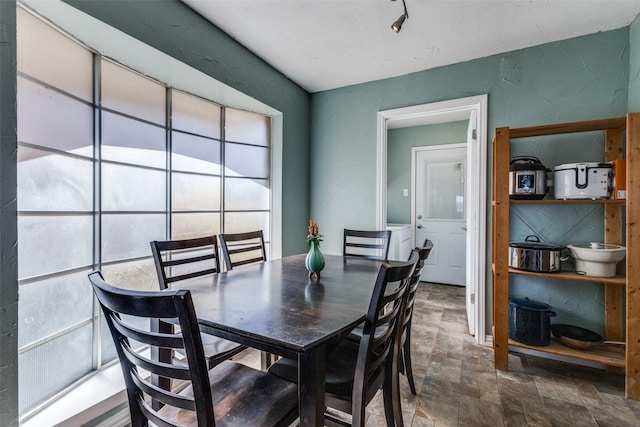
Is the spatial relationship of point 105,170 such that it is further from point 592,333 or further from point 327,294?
point 592,333

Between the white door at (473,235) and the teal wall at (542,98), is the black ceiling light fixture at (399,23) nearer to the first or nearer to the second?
the teal wall at (542,98)

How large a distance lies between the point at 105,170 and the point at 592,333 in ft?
11.5

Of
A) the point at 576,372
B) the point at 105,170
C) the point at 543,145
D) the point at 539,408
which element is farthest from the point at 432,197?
the point at 105,170

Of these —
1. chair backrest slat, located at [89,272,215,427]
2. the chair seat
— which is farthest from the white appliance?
chair backrest slat, located at [89,272,215,427]

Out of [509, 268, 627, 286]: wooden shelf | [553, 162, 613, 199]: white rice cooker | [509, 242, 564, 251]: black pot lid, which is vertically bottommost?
[509, 268, 627, 286]: wooden shelf

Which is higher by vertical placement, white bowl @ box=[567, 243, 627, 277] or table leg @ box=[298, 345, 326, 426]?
white bowl @ box=[567, 243, 627, 277]

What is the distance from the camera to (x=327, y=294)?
4.40 ft

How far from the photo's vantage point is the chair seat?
0.95 meters

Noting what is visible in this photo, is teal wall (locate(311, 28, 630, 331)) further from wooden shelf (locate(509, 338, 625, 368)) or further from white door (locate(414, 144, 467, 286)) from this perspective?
white door (locate(414, 144, 467, 286))

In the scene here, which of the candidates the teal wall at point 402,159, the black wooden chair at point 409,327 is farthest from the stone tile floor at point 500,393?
the teal wall at point 402,159

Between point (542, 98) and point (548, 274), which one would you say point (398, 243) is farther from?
point (542, 98)

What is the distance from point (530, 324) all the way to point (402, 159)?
3.09 meters

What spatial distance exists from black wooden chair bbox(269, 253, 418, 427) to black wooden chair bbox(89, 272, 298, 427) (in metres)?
0.16

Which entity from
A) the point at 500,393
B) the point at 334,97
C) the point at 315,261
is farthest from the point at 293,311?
the point at 334,97
